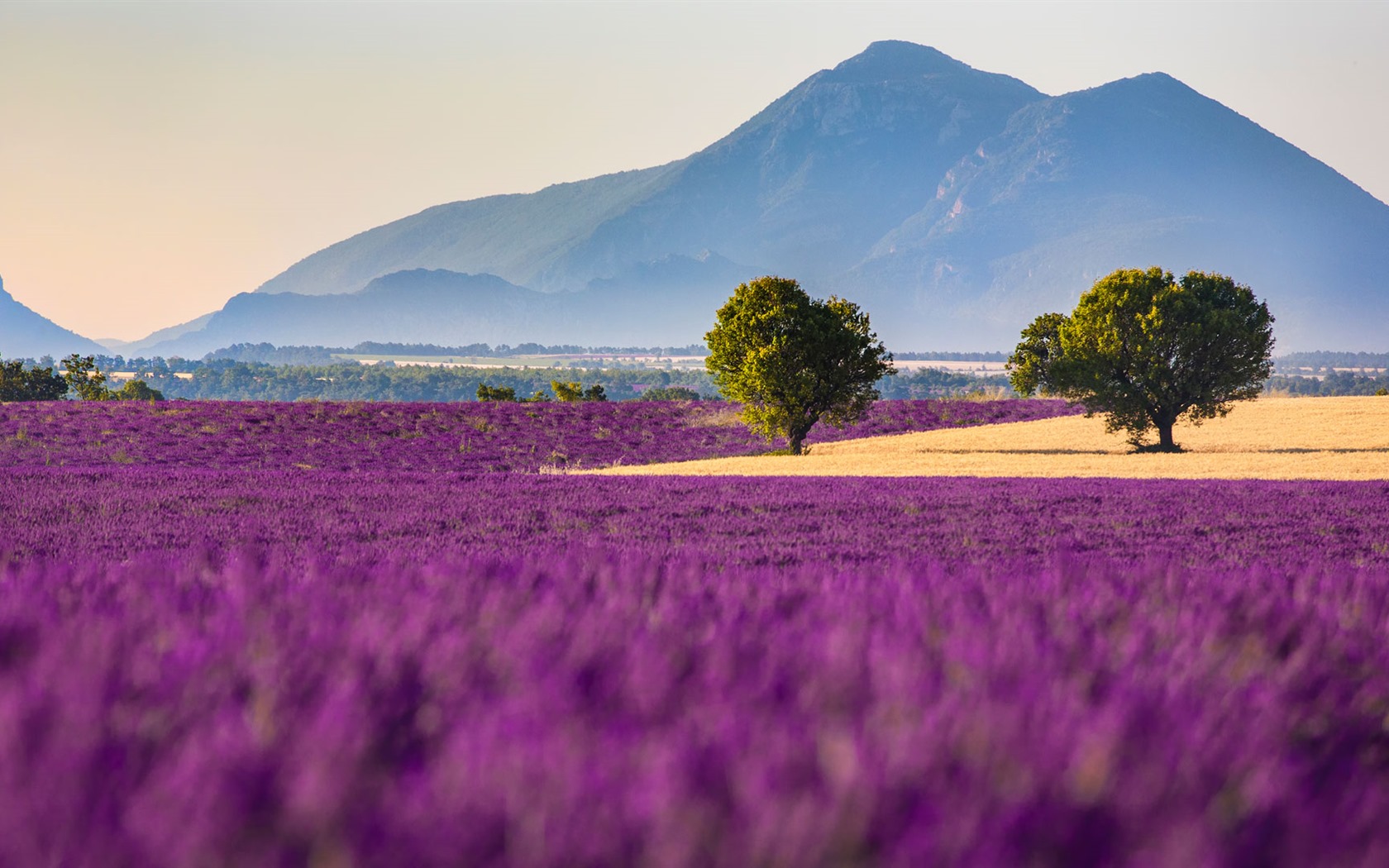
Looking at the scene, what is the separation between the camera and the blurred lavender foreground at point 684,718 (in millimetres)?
1498

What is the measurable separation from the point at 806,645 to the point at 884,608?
76 cm

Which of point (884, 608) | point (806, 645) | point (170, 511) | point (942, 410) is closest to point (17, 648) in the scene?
point (806, 645)

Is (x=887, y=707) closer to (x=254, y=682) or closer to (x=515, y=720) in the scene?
(x=515, y=720)

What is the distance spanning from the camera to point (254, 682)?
6.72 ft

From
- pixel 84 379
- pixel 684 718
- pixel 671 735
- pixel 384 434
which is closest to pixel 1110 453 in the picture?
pixel 384 434

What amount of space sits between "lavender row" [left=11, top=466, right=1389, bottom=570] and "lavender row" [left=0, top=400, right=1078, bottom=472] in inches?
755

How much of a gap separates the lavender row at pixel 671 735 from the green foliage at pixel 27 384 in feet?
320

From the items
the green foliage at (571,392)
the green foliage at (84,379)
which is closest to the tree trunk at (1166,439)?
the green foliage at (571,392)

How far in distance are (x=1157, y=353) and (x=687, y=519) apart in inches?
1334

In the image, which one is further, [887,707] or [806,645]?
[806,645]

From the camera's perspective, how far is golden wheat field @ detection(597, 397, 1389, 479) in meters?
31.7

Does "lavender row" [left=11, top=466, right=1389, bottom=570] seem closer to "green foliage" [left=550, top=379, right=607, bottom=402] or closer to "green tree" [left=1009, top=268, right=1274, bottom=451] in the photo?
"green tree" [left=1009, top=268, right=1274, bottom=451]

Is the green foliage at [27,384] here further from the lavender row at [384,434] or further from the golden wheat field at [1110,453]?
the golden wheat field at [1110,453]

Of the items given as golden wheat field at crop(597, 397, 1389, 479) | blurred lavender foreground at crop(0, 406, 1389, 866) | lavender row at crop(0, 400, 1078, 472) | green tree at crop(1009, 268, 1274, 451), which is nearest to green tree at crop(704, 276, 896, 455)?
golden wheat field at crop(597, 397, 1389, 479)
